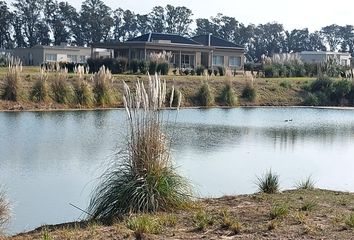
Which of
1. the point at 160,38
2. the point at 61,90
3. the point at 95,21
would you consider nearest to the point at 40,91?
the point at 61,90

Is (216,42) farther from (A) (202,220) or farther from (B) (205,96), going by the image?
(A) (202,220)

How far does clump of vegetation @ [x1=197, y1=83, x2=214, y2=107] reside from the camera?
97.9 ft

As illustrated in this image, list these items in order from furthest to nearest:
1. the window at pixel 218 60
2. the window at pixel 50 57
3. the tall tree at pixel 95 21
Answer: the tall tree at pixel 95 21 < the window at pixel 50 57 < the window at pixel 218 60

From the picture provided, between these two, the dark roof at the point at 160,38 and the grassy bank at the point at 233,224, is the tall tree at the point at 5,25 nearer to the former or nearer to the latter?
the dark roof at the point at 160,38

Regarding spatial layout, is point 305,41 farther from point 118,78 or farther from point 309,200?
point 309,200

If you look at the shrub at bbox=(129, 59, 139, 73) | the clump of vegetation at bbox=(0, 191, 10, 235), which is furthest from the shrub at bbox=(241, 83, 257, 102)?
the clump of vegetation at bbox=(0, 191, 10, 235)

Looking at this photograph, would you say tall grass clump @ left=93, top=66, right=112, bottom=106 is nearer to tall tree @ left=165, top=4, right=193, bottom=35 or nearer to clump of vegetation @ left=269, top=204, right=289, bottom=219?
clump of vegetation @ left=269, top=204, right=289, bottom=219

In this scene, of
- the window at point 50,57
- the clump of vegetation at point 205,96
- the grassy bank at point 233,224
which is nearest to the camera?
the grassy bank at point 233,224

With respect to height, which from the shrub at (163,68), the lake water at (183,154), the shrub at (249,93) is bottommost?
the lake water at (183,154)

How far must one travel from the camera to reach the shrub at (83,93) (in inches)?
1019

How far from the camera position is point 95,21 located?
75.0m

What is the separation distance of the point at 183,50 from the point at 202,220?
43.6 m

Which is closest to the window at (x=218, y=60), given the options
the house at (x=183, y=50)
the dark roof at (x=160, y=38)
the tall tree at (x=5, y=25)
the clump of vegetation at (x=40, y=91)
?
the house at (x=183, y=50)

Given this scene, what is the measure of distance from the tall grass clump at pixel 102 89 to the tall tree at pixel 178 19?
57156 millimetres
